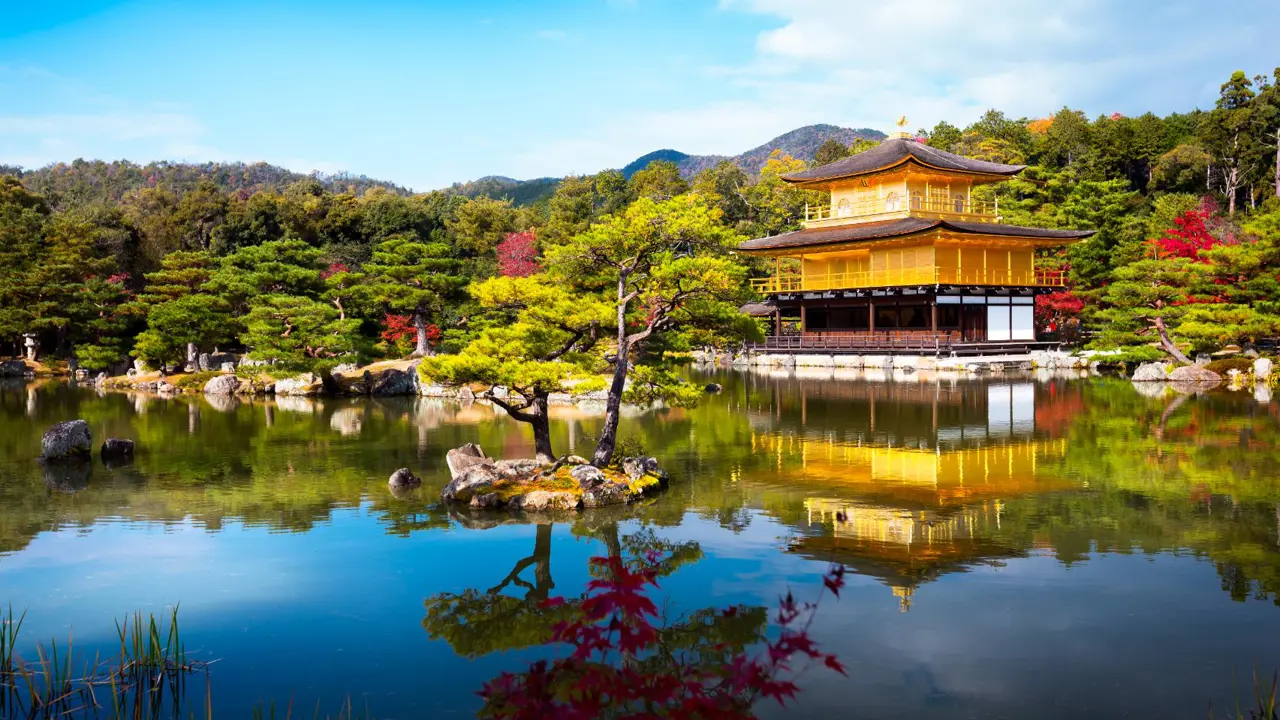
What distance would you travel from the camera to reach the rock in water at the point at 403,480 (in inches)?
555

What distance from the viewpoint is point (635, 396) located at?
14.3 meters

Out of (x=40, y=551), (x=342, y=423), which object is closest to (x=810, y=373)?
(x=342, y=423)

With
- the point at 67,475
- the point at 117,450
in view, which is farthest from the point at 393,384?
the point at 67,475

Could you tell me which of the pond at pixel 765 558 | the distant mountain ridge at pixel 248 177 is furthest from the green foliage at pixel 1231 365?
the distant mountain ridge at pixel 248 177

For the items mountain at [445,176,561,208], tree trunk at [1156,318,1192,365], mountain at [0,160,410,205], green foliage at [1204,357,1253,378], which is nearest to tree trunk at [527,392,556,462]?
green foliage at [1204,357,1253,378]

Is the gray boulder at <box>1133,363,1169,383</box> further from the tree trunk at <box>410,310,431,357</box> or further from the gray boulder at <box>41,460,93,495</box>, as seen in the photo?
the gray boulder at <box>41,460,93,495</box>

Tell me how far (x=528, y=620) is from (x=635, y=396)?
6.54m

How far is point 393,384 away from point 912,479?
68.7 feet

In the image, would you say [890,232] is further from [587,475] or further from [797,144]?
[797,144]

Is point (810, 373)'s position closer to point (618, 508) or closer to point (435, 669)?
point (618, 508)

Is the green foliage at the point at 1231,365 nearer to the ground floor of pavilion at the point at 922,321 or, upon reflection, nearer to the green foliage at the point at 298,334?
the ground floor of pavilion at the point at 922,321

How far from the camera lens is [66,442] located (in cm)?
1712

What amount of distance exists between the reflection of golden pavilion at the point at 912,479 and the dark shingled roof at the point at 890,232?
1531cm

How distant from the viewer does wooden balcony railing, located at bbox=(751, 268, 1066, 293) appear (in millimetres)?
38062
